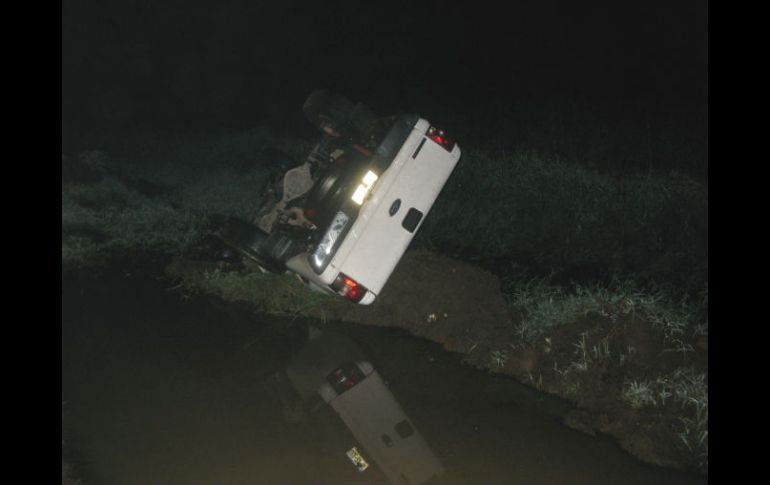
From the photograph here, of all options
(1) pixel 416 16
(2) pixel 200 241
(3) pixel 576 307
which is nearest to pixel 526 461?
(3) pixel 576 307

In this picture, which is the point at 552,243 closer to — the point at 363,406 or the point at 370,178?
the point at 370,178

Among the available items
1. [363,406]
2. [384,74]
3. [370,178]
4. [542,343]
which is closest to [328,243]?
[370,178]

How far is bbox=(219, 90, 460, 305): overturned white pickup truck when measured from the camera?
7145 mm

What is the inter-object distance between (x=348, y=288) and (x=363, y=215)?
0.73 meters

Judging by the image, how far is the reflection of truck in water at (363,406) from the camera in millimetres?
5430

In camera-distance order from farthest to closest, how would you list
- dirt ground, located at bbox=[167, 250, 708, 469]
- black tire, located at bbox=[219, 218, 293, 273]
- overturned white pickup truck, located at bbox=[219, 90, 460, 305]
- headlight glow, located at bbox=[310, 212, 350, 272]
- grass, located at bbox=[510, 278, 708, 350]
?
1. black tire, located at bbox=[219, 218, 293, 273]
2. overturned white pickup truck, located at bbox=[219, 90, 460, 305]
3. headlight glow, located at bbox=[310, 212, 350, 272]
4. grass, located at bbox=[510, 278, 708, 350]
5. dirt ground, located at bbox=[167, 250, 708, 469]

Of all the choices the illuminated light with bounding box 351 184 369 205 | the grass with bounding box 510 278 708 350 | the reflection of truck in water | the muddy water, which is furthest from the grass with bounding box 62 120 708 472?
the illuminated light with bounding box 351 184 369 205

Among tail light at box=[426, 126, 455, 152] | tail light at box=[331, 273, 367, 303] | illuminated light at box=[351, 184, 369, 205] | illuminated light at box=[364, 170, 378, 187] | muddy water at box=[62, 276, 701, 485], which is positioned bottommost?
muddy water at box=[62, 276, 701, 485]

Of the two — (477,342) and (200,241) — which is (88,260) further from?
(477,342)

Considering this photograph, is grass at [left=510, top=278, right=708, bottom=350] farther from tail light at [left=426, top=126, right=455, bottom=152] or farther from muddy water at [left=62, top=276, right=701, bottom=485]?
tail light at [left=426, top=126, right=455, bottom=152]

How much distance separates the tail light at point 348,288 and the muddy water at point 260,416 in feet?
2.02

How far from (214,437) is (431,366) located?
211 cm

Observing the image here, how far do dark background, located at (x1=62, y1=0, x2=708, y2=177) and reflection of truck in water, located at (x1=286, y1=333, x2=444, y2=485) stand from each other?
21.8ft

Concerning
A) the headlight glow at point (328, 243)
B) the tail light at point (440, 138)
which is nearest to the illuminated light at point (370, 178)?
the headlight glow at point (328, 243)
